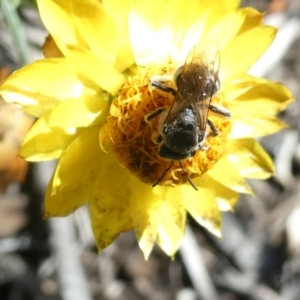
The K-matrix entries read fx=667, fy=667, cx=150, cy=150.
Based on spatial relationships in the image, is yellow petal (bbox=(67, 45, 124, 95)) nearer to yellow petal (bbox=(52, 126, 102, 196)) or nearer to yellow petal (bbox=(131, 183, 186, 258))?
yellow petal (bbox=(52, 126, 102, 196))

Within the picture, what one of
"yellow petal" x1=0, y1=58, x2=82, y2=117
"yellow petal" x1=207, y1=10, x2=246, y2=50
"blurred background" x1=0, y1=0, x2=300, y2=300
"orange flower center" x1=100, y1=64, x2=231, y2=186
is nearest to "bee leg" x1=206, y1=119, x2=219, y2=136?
"orange flower center" x1=100, y1=64, x2=231, y2=186

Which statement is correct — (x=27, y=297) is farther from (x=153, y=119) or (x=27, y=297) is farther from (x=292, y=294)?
(x=153, y=119)

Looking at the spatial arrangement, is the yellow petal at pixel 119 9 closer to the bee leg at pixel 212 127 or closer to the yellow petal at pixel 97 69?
the yellow petal at pixel 97 69

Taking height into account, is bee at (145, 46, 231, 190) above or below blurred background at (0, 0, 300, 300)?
above

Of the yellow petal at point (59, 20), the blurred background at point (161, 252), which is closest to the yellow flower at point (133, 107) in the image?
the yellow petal at point (59, 20)

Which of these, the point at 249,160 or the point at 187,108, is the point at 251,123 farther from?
the point at 187,108

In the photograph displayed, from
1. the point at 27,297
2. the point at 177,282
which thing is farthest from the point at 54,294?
the point at 177,282

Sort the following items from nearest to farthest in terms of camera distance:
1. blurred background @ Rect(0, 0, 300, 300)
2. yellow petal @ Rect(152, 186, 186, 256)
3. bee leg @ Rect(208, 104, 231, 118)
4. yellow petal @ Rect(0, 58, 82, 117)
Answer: yellow petal @ Rect(0, 58, 82, 117), bee leg @ Rect(208, 104, 231, 118), yellow petal @ Rect(152, 186, 186, 256), blurred background @ Rect(0, 0, 300, 300)
